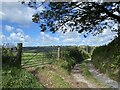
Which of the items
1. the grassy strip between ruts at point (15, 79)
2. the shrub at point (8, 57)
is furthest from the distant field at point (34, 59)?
the grassy strip between ruts at point (15, 79)

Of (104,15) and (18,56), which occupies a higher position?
(104,15)

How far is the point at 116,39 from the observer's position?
1712 cm

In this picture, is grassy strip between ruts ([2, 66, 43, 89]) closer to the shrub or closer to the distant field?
the shrub

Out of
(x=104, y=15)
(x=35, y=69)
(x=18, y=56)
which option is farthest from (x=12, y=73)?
(x=104, y=15)

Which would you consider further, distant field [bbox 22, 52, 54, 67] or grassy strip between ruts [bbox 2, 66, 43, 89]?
distant field [bbox 22, 52, 54, 67]

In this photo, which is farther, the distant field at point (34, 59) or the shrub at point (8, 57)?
the distant field at point (34, 59)

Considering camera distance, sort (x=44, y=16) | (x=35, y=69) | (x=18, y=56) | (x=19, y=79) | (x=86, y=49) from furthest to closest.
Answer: (x=86, y=49) < (x=44, y=16) < (x=35, y=69) < (x=18, y=56) < (x=19, y=79)

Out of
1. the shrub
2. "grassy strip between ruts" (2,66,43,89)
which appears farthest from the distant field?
"grassy strip between ruts" (2,66,43,89)

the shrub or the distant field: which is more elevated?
the shrub

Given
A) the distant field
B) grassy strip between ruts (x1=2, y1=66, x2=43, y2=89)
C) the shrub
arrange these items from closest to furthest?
1. grassy strip between ruts (x1=2, y1=66, x2=43, y2=89)
2. the shrub
3. the distant field

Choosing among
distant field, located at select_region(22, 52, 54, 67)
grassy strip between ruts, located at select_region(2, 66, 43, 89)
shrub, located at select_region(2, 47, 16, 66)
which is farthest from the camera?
distant field, located at select_region(22, 52, 54, 67)

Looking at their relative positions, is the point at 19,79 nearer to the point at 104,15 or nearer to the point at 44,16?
the point at 44,16

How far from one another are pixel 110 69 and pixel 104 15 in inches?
143

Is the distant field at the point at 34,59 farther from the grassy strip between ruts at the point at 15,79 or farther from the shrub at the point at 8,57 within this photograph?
the grassy strip between ruts at the point at 15,79
